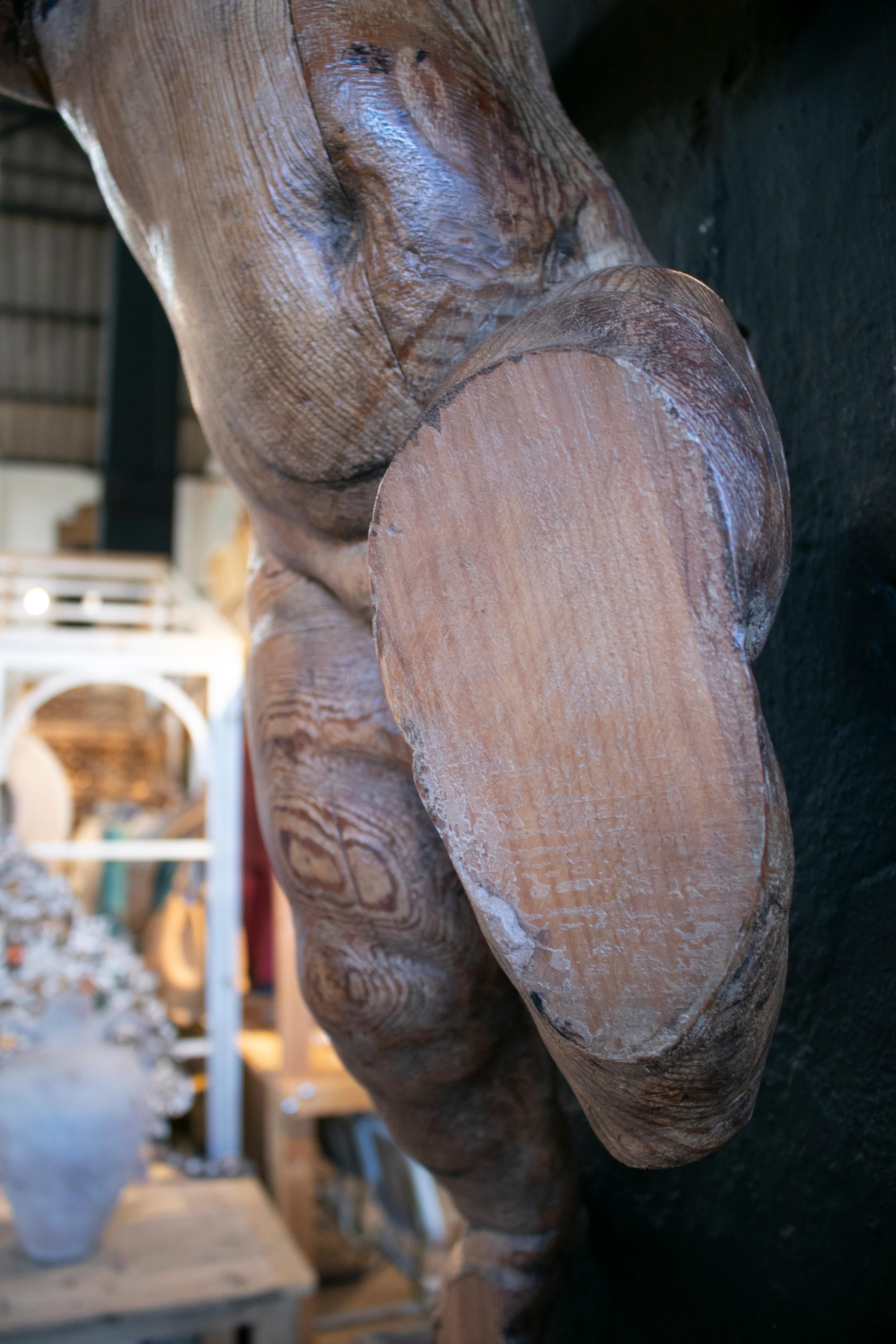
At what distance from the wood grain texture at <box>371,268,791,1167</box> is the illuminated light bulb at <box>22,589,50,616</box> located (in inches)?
91.0

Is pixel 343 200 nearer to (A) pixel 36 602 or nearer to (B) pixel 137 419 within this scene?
(A) pixel 36 602

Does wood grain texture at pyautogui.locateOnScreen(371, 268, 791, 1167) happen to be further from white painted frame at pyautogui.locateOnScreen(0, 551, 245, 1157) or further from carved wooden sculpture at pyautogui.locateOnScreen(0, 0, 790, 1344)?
white painted frame at pyautogui.locateOnScreen(0, 551, 245, 1157)

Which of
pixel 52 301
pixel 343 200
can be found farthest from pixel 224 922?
pixel 52 301

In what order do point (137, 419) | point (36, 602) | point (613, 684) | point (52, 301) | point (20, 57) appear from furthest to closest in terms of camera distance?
point (52, 301)
point (137, 419)
point (36, 602)
point (20, 57)
point (613, 684)

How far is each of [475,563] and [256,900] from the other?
108 inches

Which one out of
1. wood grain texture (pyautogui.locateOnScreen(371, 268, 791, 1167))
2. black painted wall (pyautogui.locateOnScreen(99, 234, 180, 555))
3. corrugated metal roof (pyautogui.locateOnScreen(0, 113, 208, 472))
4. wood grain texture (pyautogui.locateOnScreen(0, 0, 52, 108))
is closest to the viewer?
wood grain texture (pyautogui.locateOnScreen(371, 268, 791, 1167))

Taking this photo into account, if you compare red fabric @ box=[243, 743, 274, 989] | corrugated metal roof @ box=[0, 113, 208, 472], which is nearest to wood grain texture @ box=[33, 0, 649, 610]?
red fabric @ box=[243, 743, 274, 989]

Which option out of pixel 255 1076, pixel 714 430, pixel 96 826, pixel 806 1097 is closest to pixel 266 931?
pixel 255 1076

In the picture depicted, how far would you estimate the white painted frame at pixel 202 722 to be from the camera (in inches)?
90.8

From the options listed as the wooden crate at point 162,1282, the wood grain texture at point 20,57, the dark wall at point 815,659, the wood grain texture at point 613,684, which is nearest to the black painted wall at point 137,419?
the wooden crate at point 162,1282

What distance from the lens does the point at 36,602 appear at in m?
2.52

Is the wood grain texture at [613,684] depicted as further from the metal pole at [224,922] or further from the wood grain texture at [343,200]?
the metal pole at [224,922]

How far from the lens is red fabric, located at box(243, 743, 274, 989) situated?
2.88 meters

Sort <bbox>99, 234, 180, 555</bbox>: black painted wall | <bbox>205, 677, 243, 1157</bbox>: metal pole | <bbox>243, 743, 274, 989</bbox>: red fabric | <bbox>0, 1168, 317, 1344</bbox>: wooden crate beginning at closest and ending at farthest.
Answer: <bbox>0, 1168, 317, 1344</bbox>: wooden crate → <bbox>205, 677, 243, 1157</bbox>: metal pole → <bbox>243, 743, 274, 989</bbox>: red fabric → <bbox>99, 234, 180, 555</bbox>: black painted wall
